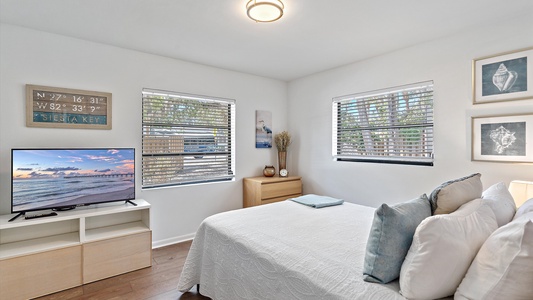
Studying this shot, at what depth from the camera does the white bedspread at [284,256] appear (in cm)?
127

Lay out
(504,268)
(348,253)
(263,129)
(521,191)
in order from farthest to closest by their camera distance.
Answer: (263,129) < (521,191) < (348,253) < (504,268)

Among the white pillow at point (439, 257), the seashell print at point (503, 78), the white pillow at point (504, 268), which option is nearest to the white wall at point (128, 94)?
the seashell print at point (503, 78)

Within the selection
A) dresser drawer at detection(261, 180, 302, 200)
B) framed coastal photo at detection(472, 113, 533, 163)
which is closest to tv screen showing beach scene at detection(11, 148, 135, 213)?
dresser drawer at detection(261, 180, 302, 200)

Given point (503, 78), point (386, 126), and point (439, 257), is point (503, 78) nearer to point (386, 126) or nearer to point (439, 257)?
point (386, 126)

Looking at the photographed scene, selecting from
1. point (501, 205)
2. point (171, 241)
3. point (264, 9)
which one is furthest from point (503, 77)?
point (171, 241)

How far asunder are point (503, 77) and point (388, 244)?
2.25 meters

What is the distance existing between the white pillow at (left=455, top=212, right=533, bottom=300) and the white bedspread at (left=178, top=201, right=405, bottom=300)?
280 millimetres

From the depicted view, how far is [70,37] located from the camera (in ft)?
8.91

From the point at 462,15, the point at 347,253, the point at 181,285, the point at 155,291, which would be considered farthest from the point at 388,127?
the point at 155,291

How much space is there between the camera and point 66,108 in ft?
8.85

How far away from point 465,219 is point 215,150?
3.14 metres

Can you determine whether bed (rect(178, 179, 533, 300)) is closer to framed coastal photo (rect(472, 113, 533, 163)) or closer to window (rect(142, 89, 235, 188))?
framed coastal photo (rect(472, 113, 533, 163))

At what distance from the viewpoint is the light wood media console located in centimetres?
215

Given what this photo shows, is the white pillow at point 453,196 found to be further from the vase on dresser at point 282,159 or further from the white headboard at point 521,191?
the vase on dresser at point 282,159
